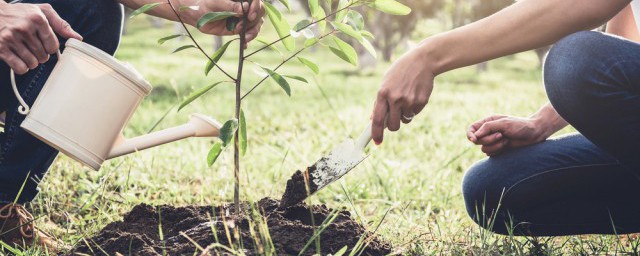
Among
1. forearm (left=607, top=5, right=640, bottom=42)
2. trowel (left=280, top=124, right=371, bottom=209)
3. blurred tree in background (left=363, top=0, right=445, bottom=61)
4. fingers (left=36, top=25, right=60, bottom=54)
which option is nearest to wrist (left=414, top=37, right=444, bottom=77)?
trowel (left=280, top=124, right=371, bottom=209)

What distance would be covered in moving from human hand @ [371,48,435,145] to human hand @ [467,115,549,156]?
44 cm

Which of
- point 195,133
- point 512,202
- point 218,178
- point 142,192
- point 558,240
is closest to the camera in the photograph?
point 195,133

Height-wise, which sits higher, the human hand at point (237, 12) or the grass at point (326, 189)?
the human hand at point (237, 12)

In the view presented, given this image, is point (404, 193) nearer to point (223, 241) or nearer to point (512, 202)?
point (512, 202)

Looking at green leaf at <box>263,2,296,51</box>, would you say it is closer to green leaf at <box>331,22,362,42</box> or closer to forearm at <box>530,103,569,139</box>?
green leaf at <box>331,22,362,42</box>

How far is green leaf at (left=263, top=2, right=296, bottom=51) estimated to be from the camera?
5.68 ft

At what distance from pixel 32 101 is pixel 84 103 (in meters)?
0.50

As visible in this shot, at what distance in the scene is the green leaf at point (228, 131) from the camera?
1660 millimetres

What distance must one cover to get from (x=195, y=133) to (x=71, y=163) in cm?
154

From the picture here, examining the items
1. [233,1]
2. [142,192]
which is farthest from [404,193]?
[233,1]

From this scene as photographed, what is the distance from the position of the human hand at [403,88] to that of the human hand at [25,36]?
89 centimetres

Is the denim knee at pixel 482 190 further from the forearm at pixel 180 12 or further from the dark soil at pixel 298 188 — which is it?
the forearm at pixel 180 12

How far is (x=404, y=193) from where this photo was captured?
3004 mm

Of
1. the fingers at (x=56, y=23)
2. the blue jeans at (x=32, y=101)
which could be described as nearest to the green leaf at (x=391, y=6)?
the fingers at (x=56, y=23)
